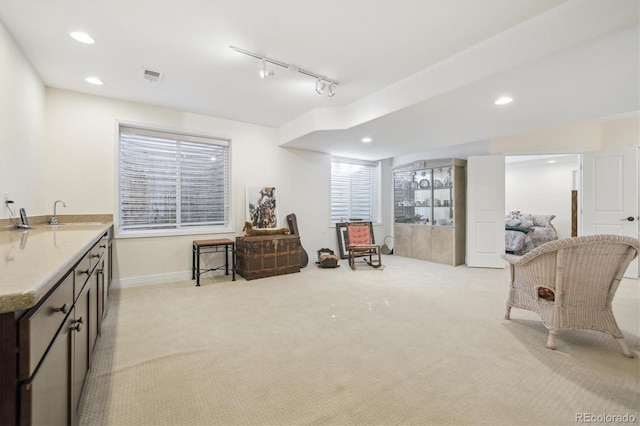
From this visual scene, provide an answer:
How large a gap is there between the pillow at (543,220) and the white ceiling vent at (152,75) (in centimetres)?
853

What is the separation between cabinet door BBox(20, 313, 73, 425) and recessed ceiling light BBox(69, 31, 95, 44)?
2.50m

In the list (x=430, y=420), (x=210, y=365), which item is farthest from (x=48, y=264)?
(x=430, y=420)

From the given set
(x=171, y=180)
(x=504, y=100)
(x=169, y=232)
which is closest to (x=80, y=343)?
(x=169, y=232)

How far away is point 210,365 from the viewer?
1.96 meters

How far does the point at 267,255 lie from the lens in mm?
4434

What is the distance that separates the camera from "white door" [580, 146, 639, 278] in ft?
14.3

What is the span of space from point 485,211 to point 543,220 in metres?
3.33

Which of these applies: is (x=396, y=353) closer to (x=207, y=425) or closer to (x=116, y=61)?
(x=207, y=425)

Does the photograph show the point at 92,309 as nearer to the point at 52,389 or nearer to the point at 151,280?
the point at 52,389

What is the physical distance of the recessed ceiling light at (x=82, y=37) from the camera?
95.3 inches

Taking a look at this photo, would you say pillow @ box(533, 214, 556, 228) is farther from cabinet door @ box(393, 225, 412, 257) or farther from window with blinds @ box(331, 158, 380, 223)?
window with blinds @ box(331, 158, 380, 223)

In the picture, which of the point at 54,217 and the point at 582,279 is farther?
the point at 54,217

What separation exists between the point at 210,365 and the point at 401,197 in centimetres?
552

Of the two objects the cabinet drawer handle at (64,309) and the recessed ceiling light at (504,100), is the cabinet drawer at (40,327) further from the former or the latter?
the recessed ceiling light at (504,100)
